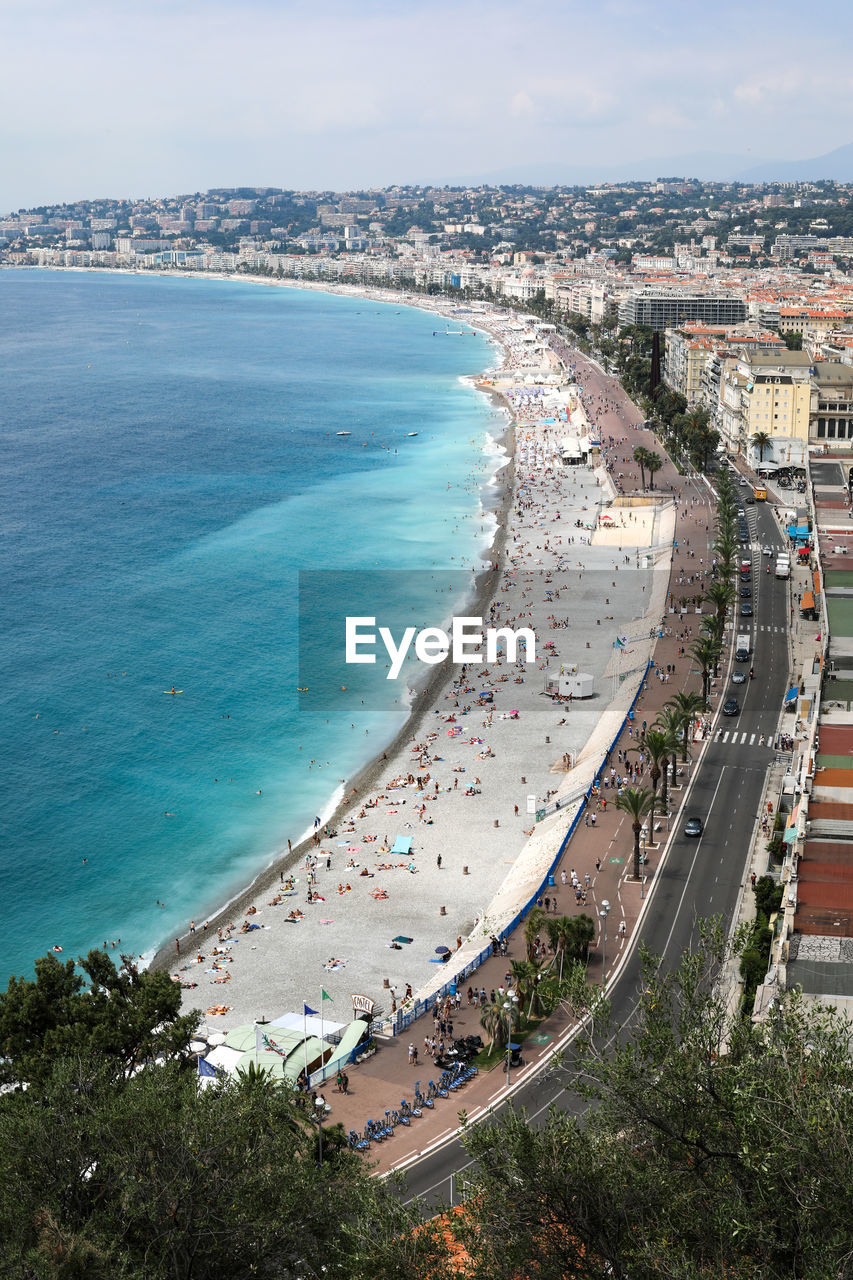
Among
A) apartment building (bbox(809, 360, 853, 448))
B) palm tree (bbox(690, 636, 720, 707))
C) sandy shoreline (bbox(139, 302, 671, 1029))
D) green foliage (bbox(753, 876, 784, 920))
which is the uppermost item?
apartment building (bbox(809, 360, 853, 448))

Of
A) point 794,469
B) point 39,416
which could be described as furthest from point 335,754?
Result: point 39,416

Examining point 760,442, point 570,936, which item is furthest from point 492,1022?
point 760,442

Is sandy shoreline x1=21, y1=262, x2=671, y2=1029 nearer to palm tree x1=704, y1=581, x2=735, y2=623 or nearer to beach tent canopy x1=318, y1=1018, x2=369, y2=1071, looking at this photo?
beach tent canopy x1=318, y1=1018, x2=369, y2=1071

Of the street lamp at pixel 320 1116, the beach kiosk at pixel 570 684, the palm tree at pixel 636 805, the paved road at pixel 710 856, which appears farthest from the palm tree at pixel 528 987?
the beach kiosk at pixel 570 684

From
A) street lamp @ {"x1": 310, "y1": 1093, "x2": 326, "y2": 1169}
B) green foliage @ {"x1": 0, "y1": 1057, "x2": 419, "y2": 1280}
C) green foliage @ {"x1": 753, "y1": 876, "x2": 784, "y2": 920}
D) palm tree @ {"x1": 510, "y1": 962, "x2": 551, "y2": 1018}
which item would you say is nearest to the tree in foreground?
green foliage @ {"x1": 0, "y1": 1057, "x2": 419, "y2": 1280}

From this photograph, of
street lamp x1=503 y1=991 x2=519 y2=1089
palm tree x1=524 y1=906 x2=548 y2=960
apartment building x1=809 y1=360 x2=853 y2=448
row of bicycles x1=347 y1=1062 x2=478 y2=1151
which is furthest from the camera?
apartment building x1=809 y1=360 x2=853 y2=448

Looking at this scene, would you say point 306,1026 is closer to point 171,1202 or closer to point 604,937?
point 604,937
